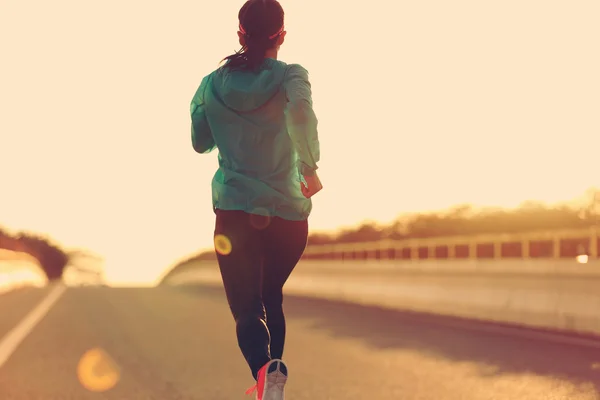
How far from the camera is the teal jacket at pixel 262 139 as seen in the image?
4.94 metres

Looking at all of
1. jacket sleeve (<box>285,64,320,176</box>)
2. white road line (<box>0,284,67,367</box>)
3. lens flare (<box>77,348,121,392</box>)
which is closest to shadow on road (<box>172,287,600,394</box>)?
lens flare (<box>77,348,121,392</box>)

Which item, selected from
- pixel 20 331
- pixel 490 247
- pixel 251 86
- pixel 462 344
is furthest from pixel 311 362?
pixel 490 247

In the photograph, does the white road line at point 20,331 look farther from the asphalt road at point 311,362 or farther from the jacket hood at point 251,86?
the jacket hood at point 251,86

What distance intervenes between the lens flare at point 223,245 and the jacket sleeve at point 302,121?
52 centimetres

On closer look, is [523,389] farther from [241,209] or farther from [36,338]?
[36,338]

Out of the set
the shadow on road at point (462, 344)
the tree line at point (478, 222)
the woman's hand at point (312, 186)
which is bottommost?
the tree line at point (478, 222)

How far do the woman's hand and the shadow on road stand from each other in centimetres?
413

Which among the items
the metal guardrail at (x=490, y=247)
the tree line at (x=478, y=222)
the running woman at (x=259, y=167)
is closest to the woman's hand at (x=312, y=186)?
the running woman at (x=259, y=167)

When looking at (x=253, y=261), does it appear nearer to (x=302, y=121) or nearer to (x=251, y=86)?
(x=302, y=121)

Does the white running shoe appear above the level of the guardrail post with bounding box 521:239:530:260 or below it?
above

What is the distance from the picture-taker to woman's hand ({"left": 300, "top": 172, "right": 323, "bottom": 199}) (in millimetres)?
4996

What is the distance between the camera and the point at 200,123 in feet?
17.1

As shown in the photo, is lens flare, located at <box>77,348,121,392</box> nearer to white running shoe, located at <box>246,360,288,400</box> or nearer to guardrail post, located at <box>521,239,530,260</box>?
white running shoe, located at <box>246,360,288,400</box>

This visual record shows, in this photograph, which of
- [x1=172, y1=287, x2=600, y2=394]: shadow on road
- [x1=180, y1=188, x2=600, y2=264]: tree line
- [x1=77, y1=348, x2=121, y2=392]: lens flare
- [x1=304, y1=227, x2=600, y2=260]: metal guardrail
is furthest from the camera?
[x1=180, y1=188, x2=600, y2=264]: tree line
